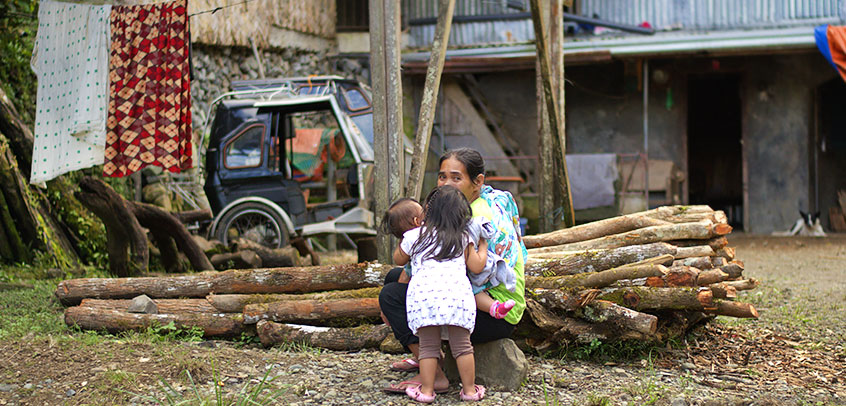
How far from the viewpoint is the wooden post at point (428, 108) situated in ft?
18.6

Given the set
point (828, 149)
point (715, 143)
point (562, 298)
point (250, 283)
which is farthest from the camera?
point (715, 143)

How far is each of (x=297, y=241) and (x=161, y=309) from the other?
4.01m

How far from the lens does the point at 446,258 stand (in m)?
3.72

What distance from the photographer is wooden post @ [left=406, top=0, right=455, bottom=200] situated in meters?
5.66

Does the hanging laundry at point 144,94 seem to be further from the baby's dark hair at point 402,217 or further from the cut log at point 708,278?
the cut log at point 708,278

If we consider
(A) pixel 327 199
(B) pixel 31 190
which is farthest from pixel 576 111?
(B) pixel 31 190

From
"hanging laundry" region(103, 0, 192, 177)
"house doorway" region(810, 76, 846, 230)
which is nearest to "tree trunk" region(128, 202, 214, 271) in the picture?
"hanging laundry" region(103, 0, 192, 177)

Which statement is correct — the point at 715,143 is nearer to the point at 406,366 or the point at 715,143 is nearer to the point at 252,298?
the point at 252,298

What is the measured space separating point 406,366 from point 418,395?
0.49 metres

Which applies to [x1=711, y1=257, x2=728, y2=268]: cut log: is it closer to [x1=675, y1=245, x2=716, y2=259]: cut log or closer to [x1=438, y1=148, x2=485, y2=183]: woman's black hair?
→ [x1=675, y1=245, x2=716, y2=259]: cut log

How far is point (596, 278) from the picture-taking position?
464cm

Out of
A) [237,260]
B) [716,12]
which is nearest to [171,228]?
[237,260]

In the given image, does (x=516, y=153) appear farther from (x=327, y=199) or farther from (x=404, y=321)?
(x=404, y=321)

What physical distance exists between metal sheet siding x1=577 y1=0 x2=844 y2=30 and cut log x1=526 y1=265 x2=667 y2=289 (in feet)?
31.0
